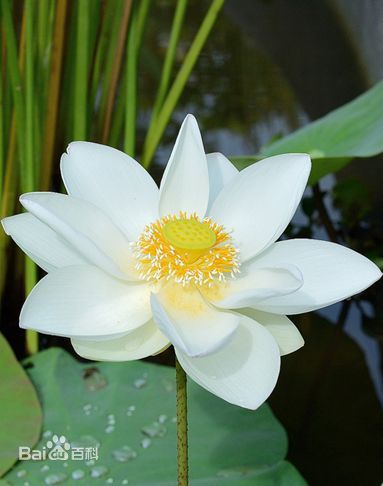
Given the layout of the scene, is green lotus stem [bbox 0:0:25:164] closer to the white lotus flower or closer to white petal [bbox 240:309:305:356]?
the white lotus flower

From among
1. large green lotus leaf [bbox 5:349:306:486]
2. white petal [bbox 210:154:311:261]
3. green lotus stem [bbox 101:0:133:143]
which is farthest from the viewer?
green lotus stem [bbox 101:0:133:143]

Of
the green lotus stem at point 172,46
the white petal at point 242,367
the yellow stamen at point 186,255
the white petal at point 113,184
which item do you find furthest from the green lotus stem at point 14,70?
the white petal at point 242,367

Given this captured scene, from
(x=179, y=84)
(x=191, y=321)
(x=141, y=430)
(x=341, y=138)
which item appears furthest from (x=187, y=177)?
(x=341, y=138)

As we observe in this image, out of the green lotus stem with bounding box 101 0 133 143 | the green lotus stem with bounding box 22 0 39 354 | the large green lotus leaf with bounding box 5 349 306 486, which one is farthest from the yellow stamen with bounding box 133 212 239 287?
the green lotus stem with bounding box 101 0 133 143

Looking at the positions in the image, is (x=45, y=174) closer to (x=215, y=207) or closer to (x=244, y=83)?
(x=215, y=207)

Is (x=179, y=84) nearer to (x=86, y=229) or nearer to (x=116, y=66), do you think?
(x=116, y=66)

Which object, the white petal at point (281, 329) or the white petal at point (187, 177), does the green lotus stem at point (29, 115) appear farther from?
the white petal at point (281, 329)

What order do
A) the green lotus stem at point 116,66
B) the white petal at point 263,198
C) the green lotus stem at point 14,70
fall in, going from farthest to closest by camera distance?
the green lotus stem at point 116,66
the green lotus stem at point 14,70
the white petal at point 263,198
